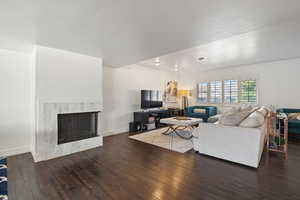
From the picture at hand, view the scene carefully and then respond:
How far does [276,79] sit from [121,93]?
558cm

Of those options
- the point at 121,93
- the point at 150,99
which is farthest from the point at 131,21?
the point at 150,99

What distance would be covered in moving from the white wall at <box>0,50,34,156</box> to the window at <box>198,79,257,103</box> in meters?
6.55

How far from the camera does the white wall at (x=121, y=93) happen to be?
4.90 m

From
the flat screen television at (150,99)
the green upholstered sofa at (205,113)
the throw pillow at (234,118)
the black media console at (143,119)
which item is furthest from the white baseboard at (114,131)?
the throw pillow at (234,118)

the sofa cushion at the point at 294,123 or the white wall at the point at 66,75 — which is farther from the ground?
the white wall at the point at 66,75

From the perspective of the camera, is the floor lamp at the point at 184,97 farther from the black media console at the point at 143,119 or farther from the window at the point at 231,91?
the black media console at the point at 143,119

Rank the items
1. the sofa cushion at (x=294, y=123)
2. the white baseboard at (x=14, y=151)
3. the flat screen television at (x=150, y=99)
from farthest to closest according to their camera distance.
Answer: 1. the flat screen television at (x=150, y=99)
2. the sofa cushion at (x=294, y=123)
3. the white baseboard at (x=14, y=151)

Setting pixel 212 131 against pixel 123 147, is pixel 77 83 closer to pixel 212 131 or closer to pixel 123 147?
pixel 123 147

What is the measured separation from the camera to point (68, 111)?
3.27 meters

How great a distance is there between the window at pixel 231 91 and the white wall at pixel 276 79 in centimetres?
26

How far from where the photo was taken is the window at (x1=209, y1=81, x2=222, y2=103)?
6582 mm

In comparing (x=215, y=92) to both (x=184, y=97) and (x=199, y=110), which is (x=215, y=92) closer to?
(x=199, y=110)

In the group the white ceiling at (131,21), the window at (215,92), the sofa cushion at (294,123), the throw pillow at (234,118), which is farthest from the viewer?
the window at (215,92)

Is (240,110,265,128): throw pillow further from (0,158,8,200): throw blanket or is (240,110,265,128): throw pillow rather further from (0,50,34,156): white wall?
(0,50,34,156): white wall
